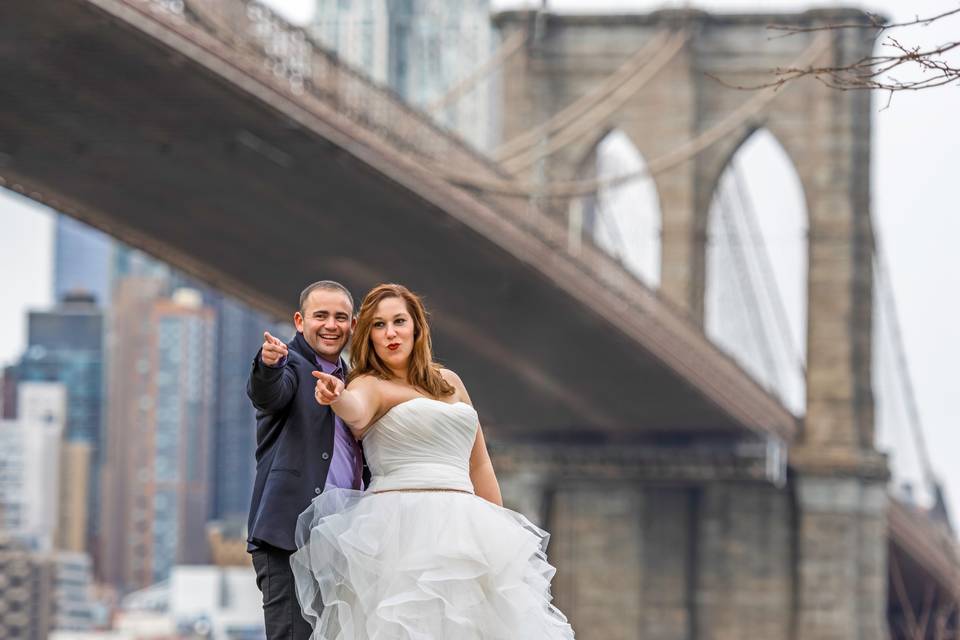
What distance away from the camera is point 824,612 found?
36.1 meters

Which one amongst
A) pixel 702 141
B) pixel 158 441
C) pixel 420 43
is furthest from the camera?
pixel 158 441

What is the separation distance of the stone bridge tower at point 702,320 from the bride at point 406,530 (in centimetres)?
2774

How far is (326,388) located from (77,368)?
377 ft

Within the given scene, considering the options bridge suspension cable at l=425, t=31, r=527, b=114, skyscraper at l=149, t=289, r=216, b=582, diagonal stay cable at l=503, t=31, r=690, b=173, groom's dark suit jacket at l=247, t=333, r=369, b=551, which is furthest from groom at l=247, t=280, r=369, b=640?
skyscraper at l=149, t=289, r=216, b=582

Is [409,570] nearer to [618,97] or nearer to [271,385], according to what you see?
[271,385]

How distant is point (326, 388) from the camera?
7160 millimetres

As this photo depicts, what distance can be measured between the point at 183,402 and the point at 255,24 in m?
101

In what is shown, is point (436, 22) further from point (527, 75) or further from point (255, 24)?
point (255, 24)

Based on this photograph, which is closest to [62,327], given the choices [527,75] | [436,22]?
[436,22]

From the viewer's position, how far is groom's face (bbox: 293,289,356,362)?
25.0 feet

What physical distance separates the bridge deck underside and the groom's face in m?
12.5

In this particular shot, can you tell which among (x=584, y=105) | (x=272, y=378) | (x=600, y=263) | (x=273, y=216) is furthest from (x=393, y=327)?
(x=584, y=105)

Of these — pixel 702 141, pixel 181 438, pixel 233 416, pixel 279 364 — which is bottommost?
pixel 181 438

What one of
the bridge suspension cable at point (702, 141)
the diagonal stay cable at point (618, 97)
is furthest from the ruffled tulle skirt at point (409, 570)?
the diagonal stay cable at point (618, 97)
